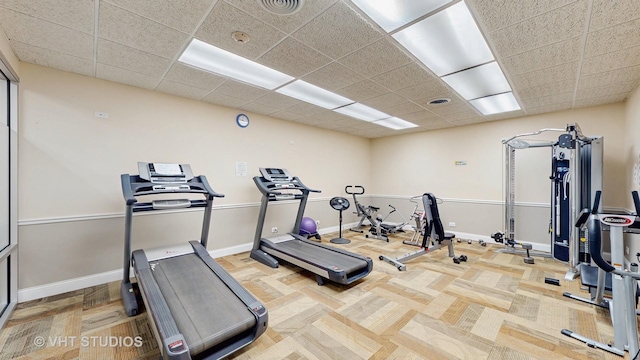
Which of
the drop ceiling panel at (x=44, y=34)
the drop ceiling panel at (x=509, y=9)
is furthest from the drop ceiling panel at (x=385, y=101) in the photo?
the drop ceiling panel at (x=44, y=34)

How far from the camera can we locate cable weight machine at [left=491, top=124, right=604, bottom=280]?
11.4ft

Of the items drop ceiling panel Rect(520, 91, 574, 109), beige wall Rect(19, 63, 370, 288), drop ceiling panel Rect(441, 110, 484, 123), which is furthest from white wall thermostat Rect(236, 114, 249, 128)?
drop ceiling panel Rect(520, 91, 574, 109)

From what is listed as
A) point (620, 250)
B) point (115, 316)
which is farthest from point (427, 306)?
point (115, 316)

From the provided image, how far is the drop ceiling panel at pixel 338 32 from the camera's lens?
204cm

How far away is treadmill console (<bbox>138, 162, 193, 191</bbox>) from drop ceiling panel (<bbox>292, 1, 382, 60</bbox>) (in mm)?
2248

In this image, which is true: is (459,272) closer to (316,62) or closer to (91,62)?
(316,62)

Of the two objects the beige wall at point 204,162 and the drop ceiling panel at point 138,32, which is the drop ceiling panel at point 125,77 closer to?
the beige wall at point 204,162

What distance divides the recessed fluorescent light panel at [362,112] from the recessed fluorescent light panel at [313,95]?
0.23 metres

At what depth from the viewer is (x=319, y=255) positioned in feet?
12.4

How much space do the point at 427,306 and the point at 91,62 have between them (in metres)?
4.55

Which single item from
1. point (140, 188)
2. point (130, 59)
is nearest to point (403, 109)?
point (130, 59)

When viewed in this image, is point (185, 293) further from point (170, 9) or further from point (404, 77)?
point (404, 77)

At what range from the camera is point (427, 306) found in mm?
2760

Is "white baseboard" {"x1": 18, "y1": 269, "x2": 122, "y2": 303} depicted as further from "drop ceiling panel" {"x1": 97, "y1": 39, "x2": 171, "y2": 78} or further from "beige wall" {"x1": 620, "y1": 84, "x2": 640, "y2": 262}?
"beige wall" {"x1": 620, "y1": 84, "x2": 640, "y2": 262}
